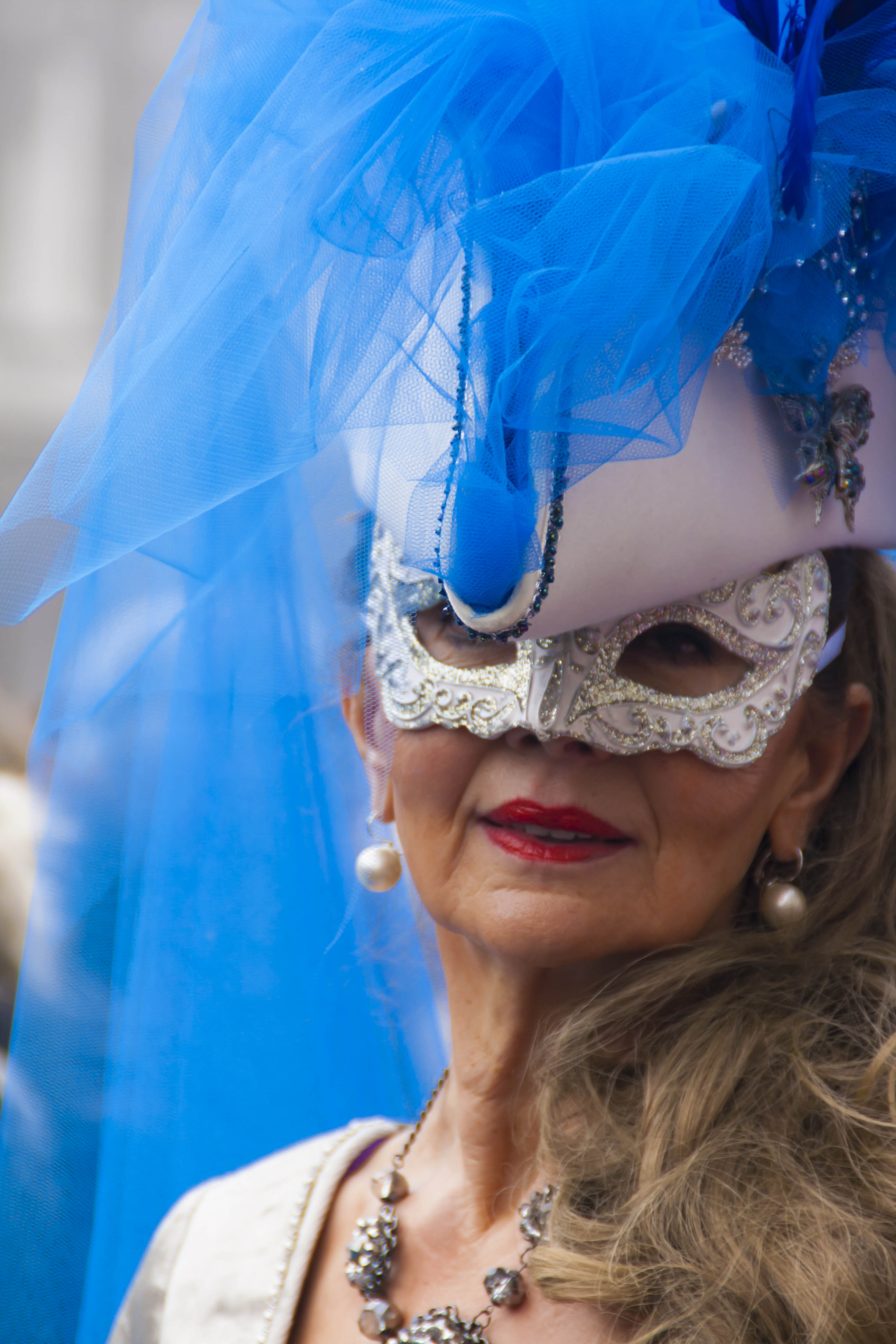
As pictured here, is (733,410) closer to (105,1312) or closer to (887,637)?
(887,637)

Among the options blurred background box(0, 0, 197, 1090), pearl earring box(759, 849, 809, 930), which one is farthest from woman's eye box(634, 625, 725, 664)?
blurred background box(0, 0, 197, 1090)

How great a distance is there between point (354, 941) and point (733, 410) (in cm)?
84

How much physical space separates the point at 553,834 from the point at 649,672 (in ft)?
0.54

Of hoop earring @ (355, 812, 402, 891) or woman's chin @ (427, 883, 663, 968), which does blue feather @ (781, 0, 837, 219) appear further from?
hoop earring @ (355, 812, 402, 891)

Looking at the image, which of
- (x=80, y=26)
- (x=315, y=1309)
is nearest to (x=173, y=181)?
(x=80, y=26)

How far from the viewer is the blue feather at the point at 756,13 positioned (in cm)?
90

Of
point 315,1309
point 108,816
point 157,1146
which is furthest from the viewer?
point 157,1146

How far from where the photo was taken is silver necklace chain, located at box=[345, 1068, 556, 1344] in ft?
3.60

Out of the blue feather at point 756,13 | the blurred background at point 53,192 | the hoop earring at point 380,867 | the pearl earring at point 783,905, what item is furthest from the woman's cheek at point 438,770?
the blue feather at point 756,13

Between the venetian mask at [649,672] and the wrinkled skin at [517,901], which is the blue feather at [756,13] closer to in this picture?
the venetian mask at [649,672]

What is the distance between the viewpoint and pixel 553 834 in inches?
43.5

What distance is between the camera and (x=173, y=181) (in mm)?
950

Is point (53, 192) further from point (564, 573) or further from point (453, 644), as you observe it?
point (564, 573)

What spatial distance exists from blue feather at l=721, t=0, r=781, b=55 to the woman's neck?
0.78m
